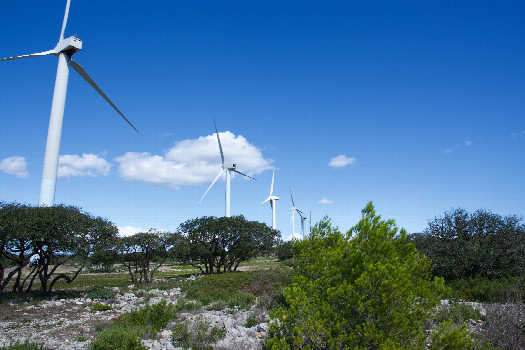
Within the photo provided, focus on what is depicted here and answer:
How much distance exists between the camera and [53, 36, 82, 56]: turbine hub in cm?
3278

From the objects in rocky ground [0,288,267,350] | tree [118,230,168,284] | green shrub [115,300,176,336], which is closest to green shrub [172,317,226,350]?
rocky ground [0,288,267,350]

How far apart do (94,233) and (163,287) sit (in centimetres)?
729

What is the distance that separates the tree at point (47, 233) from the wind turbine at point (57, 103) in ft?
15.6

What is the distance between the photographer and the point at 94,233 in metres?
23.3

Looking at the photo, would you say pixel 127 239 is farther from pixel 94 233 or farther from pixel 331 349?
pixel 331 349

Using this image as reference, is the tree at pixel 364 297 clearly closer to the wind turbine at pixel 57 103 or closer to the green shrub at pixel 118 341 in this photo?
the green shrub at pixel 118 341

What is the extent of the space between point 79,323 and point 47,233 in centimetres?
900

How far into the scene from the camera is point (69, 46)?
107ft

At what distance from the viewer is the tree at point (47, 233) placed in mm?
19922

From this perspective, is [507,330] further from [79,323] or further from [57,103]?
[57,103]

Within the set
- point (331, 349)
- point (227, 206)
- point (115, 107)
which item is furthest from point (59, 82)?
point (331, 349)

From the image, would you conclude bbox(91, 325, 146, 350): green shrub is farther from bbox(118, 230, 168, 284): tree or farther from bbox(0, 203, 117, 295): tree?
bbox(118, 230, 168, 284): tree

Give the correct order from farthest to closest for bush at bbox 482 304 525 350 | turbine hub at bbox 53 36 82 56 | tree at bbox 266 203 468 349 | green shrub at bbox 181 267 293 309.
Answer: turbine hub at bbox 53 36 82 56 → green shrub at bbox 181 267 293 309 → bush at bbox 482 304 525 350 → tree at bbox 266 203 468 349

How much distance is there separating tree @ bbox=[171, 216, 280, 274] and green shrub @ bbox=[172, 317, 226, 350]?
32381 mm
